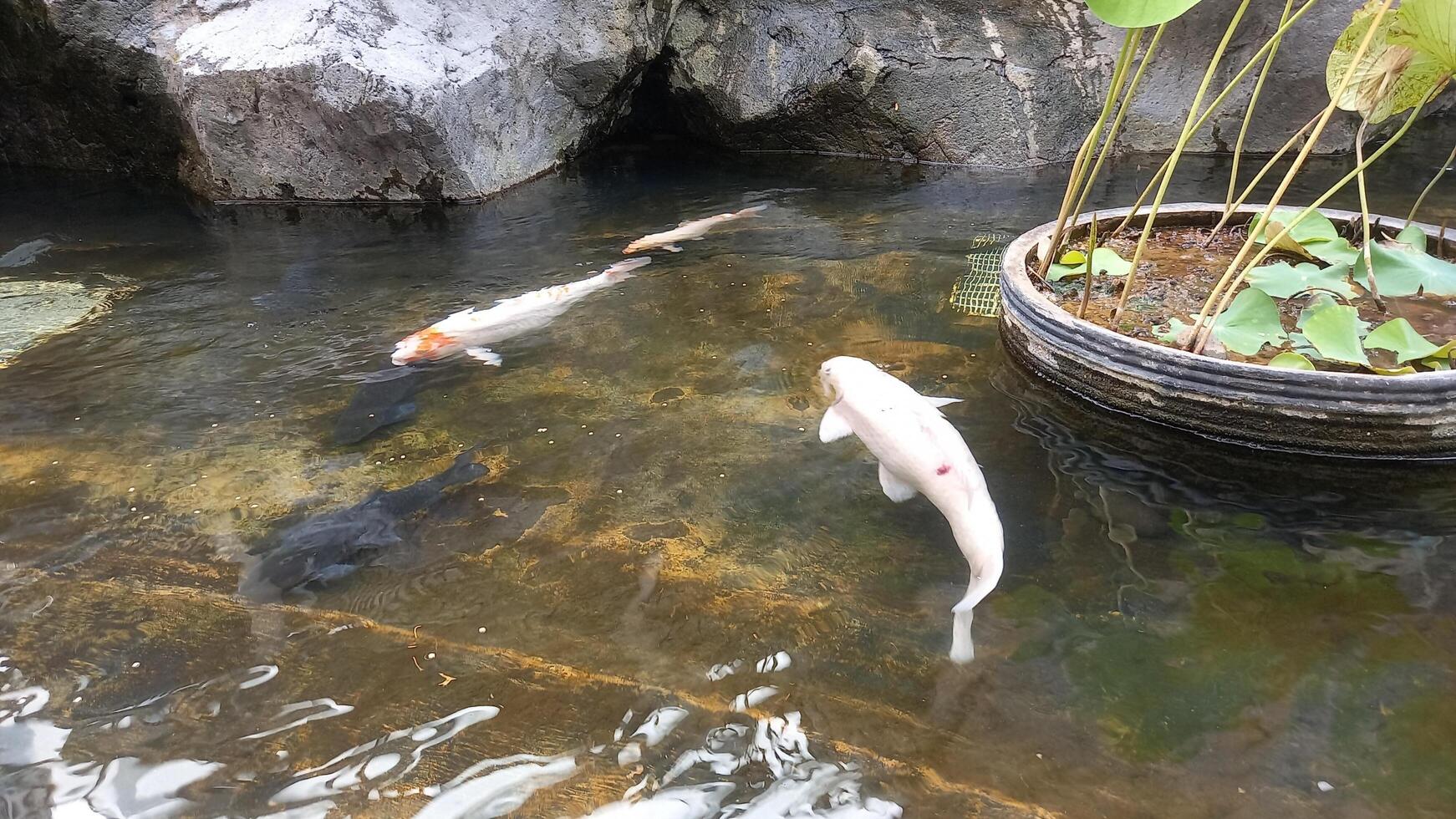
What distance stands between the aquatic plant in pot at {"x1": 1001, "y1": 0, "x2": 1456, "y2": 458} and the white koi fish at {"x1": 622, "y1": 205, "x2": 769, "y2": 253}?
2203 millimetres

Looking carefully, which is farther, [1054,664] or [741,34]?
[741,34]

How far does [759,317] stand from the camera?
166 inches

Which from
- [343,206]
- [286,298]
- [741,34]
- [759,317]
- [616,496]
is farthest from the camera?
[741,34]

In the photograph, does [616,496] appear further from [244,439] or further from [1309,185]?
[1309,185]

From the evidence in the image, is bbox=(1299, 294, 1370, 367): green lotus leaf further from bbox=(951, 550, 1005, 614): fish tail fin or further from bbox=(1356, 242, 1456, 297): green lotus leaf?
bbox=(951, 550, 1005, 614): fish tail fin

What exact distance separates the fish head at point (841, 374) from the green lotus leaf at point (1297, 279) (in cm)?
160

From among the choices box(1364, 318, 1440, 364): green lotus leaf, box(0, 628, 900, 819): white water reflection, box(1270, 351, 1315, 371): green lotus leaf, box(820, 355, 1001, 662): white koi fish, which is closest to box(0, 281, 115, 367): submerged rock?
Answer: box(0, 628, 900, 819): white water reflection

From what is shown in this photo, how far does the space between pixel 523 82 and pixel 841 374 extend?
192 inches

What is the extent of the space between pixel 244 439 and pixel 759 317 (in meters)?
2.22

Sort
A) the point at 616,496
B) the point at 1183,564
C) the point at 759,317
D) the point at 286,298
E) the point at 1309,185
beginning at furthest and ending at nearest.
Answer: the point at 1309,185 → the point at 286,298 → the point at 759,317 → the point at 616,496 → the point at 1183,564

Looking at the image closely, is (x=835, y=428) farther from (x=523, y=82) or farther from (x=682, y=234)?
(x=523, y=82)

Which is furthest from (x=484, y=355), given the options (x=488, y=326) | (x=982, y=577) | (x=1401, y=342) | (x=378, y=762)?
(x=1401, y=342)

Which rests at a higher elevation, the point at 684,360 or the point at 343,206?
the point at 343,206

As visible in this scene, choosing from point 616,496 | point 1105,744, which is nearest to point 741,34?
point 616,496
